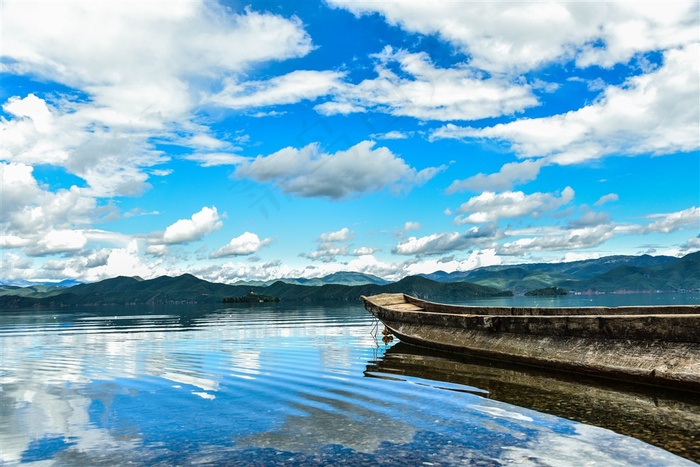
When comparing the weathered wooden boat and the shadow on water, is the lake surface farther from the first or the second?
the weathered wooden boat

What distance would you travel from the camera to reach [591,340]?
16.5 m

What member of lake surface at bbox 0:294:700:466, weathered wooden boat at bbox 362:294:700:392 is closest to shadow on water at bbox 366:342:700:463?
lake surface at bbox 0:294:700:466

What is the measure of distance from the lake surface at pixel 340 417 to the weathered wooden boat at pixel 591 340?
592 mm

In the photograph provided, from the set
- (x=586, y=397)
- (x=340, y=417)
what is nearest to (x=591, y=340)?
(x=586, y=397)

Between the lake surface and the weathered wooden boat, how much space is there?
592mm

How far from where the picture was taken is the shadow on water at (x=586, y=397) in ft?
32.8

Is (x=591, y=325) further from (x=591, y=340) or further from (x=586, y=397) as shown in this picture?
(x=586, y=397)

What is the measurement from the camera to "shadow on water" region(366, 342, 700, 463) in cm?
1001

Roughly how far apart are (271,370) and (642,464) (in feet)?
46.3

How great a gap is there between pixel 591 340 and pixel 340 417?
9.97 meters

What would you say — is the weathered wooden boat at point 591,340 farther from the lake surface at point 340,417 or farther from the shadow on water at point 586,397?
the lake surface at point 340,417

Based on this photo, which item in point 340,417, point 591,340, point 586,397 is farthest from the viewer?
point 591,340

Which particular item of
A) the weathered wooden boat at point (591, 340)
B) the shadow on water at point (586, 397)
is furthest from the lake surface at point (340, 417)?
the weathered wooden boat at point (591, 340)

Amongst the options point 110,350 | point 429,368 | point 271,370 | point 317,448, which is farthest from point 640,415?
point 110,350
